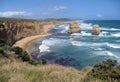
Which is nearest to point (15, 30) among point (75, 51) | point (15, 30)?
point (15, 30)

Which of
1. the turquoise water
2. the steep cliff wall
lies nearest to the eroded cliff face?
the steep cliff wall

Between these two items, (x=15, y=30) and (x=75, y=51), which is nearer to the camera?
(x=75, y=51)

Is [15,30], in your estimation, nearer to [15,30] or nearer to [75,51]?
[15,30]

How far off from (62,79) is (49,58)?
80.0 feet

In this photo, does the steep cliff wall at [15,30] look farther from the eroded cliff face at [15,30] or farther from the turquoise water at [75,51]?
the turquoise water at [75,51]

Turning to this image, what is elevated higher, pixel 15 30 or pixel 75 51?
pixel 15 30

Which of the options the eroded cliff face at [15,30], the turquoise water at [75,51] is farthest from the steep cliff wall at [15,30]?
the turquoise water at [75,51]

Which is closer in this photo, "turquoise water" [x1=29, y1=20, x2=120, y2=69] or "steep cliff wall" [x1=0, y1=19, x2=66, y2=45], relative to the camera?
"turquoise water" [x1=29, y1=20, x2=120, y2=69]

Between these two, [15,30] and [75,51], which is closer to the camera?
[75,51]

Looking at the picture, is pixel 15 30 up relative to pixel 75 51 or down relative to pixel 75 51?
up

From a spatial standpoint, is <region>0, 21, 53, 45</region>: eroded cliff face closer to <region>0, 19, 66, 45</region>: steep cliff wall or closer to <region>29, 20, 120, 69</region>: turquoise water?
<region>0, 19, 66, 45</region>: steep cliff wall

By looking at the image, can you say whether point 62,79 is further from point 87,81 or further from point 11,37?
point 11,37

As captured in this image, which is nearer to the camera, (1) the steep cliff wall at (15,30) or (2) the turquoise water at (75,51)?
(2) the turquoise water at (75,51)

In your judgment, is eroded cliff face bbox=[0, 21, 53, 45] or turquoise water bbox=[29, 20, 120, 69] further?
eroded cliff face bbox=[0, 21, 53, 45]
